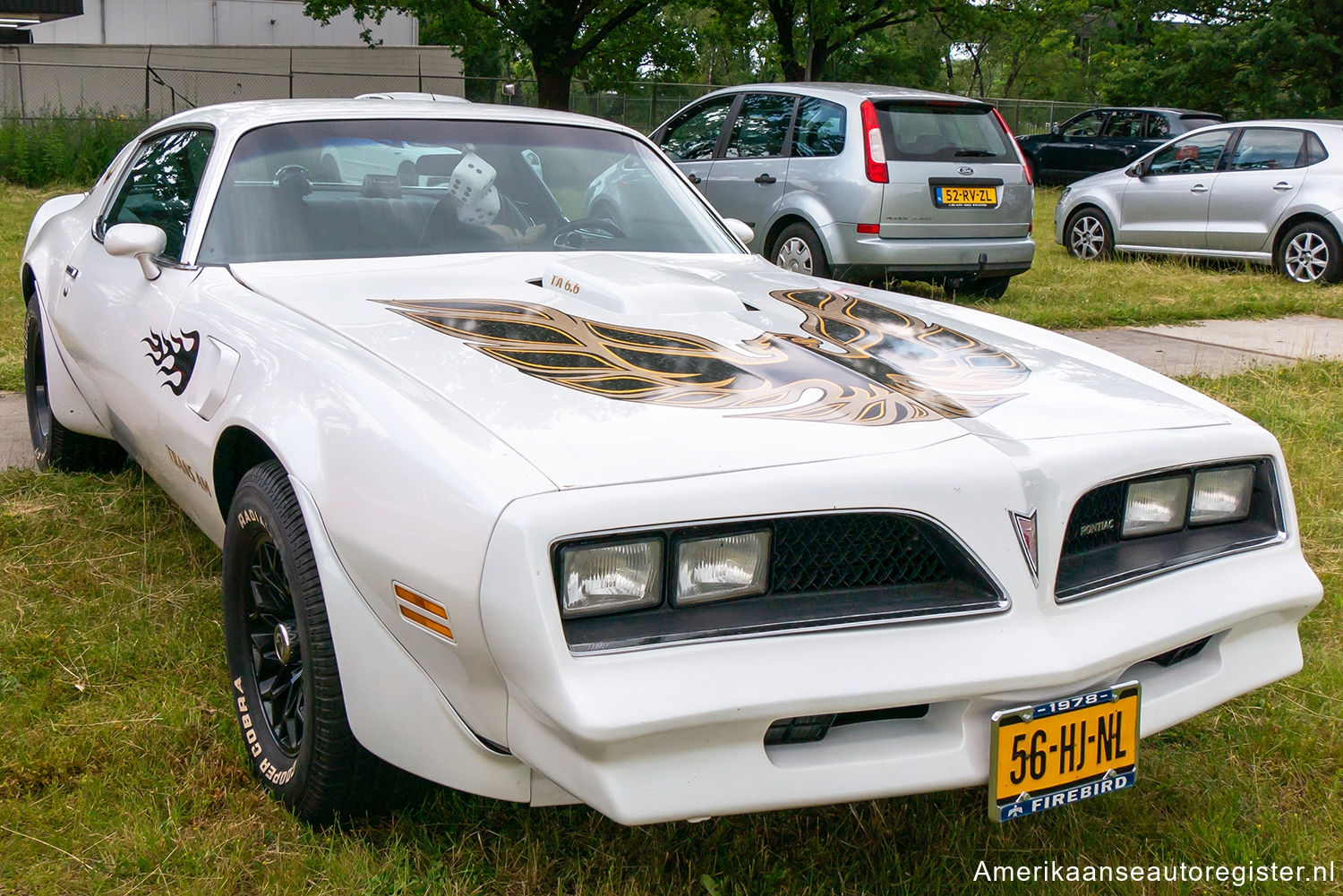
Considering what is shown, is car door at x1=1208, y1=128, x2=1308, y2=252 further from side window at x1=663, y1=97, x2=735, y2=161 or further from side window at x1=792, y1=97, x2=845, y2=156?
side window at x1=663, y1=97, x2=735, y2=161

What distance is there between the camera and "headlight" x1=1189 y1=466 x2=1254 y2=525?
2258 millimetres

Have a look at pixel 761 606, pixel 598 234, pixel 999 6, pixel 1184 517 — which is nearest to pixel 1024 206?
pixel 598 234

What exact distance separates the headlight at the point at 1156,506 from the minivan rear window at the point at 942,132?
6.12 meters

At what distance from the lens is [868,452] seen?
6.27ft

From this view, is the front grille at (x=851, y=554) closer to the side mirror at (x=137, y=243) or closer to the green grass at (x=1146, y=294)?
the side mirror at (x=137, y=243)

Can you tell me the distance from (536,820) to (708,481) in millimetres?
924

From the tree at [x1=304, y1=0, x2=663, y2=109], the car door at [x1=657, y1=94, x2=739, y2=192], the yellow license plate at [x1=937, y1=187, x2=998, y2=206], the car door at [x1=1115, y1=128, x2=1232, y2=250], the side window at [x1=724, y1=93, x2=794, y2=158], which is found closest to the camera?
the yellow license plate at [x1=937, y1=187, x2=998, y2=206]

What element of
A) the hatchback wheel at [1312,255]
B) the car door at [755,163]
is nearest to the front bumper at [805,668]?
the car door at [755,163]

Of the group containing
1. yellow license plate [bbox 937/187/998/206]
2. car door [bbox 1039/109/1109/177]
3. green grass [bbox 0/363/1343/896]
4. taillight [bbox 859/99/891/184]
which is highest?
car door [bbox 1039/109/1109/177]

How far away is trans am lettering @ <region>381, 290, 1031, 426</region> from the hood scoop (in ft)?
0.52

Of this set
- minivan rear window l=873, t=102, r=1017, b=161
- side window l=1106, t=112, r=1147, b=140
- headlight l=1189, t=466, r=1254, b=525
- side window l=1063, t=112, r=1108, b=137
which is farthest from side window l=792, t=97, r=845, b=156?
side window l=1063, t=112, r=1108, b=137

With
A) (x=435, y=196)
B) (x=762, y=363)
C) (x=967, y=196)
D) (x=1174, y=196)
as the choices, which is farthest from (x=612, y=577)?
(x=1174, y=196)

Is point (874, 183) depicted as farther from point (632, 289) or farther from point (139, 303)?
point (139, 303)

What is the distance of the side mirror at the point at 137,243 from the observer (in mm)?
3027
